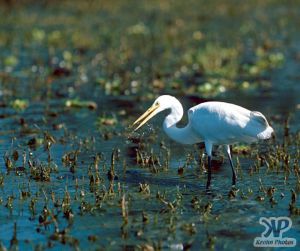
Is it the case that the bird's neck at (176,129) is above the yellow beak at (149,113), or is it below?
below

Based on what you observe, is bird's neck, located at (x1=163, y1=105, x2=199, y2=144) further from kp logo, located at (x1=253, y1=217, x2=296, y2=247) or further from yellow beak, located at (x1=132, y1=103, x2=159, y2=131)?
kp logo, located at (x1=253, y1=217, x2=296, y2=247)

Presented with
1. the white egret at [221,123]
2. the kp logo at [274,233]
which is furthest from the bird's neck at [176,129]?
the kp logo at [274,233]

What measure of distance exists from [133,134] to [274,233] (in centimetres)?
375

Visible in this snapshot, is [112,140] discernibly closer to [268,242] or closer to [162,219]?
[162,219]

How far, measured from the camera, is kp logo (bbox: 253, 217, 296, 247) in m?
7.83

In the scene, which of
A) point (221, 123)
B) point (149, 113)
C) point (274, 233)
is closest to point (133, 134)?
point (149, 113)

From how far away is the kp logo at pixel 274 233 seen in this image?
7.83 meters

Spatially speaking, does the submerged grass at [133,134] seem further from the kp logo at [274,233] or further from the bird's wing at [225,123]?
the bird's wing at [225,123]

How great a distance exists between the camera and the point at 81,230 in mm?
8203

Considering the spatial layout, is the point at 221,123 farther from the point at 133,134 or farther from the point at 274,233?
the point at 274,233

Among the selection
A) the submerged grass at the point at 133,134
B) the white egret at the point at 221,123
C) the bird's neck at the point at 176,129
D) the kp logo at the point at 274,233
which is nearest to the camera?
the kp logo at the point at 274,233

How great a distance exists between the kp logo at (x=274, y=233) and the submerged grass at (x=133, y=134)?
10cm

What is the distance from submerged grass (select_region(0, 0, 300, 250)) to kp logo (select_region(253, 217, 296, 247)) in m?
0.10

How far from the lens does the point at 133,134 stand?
11.3 metres
